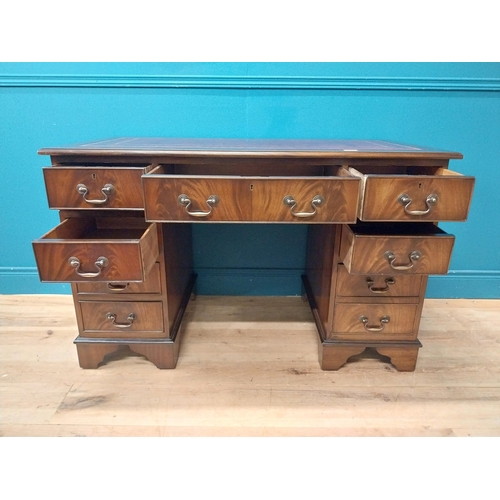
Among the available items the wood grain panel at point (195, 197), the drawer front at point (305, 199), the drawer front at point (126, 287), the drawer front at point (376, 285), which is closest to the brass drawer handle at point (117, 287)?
the drawer front at point (126, 287)

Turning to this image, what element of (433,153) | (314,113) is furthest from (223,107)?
(433,153)

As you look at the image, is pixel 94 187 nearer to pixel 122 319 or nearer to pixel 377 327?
pixel 122 319

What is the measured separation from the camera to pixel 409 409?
116 centimetres

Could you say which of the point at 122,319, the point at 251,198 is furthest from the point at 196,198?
the point at 122,319

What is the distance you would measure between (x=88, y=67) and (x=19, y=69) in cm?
28

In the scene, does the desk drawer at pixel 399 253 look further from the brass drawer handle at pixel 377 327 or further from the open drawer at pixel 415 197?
the brass drawer handle at pixel 377 327

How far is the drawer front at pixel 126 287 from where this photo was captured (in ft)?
4.01

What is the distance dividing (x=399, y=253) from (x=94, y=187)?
0.89m

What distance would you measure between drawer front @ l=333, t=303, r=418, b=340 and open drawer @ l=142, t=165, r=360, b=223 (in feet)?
1.29

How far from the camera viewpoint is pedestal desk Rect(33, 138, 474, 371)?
971 millimetres

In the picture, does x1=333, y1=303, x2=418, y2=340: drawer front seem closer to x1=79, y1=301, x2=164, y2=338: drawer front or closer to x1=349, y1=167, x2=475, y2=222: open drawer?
x1=349, y1=167, x2=475, y2=222: open drawer

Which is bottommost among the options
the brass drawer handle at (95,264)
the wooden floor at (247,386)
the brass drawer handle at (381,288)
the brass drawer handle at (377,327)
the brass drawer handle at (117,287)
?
the wooden floor at (247,386)

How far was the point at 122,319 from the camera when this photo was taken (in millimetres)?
1268

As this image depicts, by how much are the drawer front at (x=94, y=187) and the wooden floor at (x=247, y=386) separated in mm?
612
